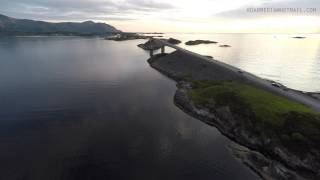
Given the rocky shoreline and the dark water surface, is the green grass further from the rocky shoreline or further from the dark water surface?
the dark water surface

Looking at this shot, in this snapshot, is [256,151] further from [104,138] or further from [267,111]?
[104,138]

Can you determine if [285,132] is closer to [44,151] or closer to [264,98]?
[264,98]

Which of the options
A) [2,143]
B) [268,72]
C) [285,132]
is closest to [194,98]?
[285,132]

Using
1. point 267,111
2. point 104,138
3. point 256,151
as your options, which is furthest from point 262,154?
point 104,138

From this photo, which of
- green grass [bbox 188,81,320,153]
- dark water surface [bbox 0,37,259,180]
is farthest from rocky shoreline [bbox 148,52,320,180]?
dark water surface [bbox 0,37,259,180]

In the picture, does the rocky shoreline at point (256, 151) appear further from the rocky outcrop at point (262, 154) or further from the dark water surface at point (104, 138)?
the dark water surface at point (104, 138)

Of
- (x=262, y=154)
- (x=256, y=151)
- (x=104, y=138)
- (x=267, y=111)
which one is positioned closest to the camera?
(x=262, y=154)
